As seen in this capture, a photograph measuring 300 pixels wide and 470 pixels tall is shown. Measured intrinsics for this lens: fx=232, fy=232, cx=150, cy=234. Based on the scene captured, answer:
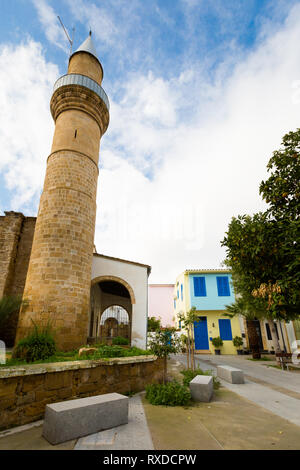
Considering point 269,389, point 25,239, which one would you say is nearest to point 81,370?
point 269,389

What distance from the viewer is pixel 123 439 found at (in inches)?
135

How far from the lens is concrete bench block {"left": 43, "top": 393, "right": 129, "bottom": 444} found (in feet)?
10.8

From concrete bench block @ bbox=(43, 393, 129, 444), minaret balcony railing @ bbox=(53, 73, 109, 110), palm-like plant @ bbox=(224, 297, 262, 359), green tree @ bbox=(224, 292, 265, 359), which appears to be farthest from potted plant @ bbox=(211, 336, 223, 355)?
minaret balcony railing @ bbox=(53, 73, 109, 110)

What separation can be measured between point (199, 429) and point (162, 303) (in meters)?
27.2

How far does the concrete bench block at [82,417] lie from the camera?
10.8ft

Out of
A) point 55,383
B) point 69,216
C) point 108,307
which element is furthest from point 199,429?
point 108,307

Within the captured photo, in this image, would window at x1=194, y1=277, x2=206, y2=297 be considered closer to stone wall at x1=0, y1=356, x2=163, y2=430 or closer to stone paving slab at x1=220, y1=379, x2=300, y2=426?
stone paving slab at x1=220, y1=379, x2=300, y2=426

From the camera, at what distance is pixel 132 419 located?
4297 millimetres

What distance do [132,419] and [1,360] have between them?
3.14 metres

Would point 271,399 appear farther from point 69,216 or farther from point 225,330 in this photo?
point 225,330

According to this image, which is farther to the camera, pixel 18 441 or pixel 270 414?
pixel 270 414

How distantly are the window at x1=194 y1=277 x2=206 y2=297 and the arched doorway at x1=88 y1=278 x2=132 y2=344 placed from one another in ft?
19.6

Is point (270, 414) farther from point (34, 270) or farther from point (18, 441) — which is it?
point (34, 270)
